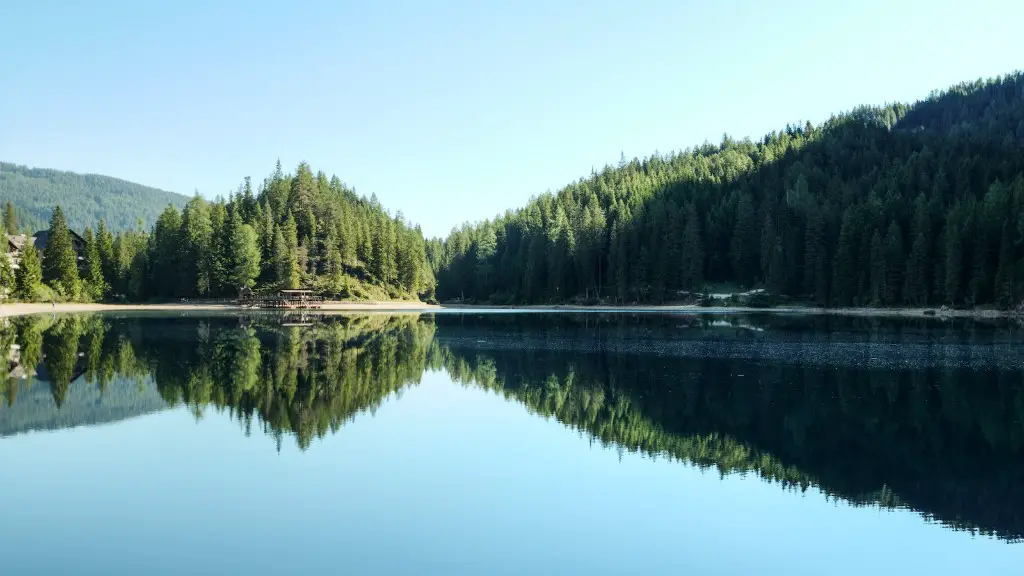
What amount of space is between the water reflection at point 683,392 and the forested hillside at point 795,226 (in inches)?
1593

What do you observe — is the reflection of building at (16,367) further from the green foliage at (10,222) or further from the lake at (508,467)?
the green foliage at (10,222)

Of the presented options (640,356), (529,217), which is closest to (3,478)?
(640,356)

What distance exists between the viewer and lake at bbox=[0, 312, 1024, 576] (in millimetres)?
12391

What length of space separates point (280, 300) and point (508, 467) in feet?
325

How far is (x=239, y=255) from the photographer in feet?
370

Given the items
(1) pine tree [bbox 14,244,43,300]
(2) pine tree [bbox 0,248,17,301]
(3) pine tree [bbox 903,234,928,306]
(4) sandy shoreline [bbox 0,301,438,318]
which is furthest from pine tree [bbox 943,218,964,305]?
(2) pine tree [bbox 0,248,17,301]

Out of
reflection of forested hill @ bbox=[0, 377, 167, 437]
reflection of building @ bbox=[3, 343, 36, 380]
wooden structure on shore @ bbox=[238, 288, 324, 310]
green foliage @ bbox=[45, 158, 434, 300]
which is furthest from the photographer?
green foliage @ bbox=[45, 158, 434, 300]

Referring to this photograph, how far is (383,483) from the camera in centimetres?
1648

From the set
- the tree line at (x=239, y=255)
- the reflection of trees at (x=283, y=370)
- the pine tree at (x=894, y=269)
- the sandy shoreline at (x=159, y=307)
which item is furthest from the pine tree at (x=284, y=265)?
the pine tree at (x=894, y=269)

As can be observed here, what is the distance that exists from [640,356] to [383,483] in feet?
91.7

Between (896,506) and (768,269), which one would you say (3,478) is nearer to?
(896,506)

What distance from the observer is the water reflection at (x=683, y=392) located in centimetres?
1817

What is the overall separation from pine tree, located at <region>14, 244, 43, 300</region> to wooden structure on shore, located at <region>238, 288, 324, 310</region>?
2672cm

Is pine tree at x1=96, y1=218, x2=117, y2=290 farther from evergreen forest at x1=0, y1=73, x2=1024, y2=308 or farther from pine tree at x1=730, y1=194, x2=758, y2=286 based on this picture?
pine tree at x1=730, y1=194, x2=758, y2=286
